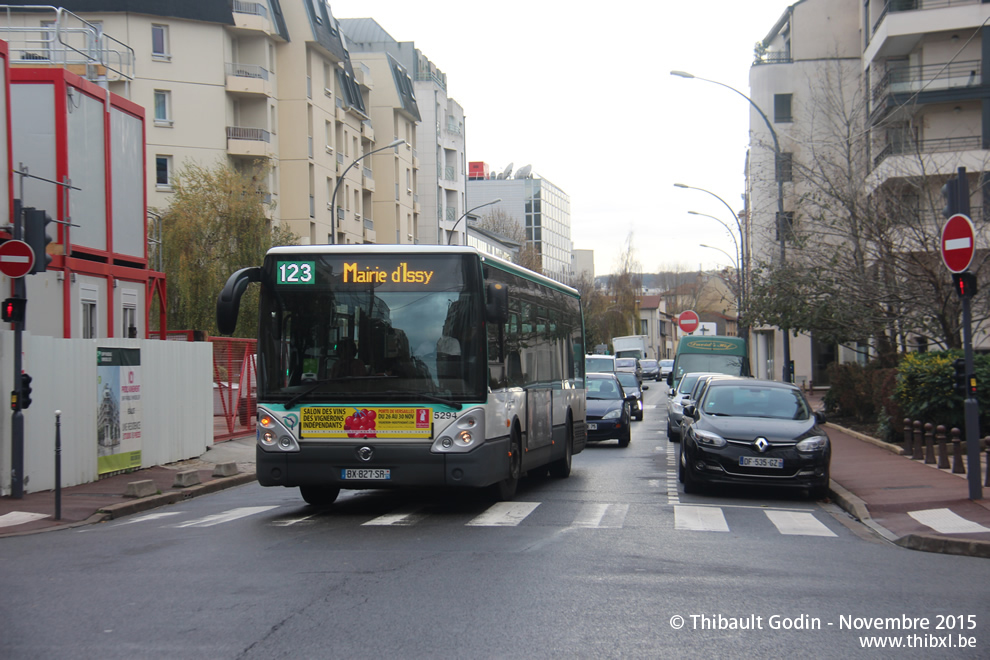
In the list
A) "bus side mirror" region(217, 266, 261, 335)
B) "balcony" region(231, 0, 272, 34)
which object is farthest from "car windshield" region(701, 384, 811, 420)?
"balcony" region(231, 0, 272, 34)

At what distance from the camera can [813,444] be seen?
1320 centimetres

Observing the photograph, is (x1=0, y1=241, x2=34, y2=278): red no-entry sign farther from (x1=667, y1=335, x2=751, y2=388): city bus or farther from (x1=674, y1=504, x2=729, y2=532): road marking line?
(x1=667, y1=335, x2=751, y2=388): city bus

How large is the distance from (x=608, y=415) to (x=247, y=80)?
29.5 m

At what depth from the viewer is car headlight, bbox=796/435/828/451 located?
1312 centimetres

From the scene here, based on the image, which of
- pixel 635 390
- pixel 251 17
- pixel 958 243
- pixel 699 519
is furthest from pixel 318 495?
pixel 251 17

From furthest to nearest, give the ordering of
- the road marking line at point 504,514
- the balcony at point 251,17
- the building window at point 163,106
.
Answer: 1. the balcony at point 251,17
2. the building window at point 163,106
3. the road marking line at point 504,514

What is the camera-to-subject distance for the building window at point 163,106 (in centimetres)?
4416

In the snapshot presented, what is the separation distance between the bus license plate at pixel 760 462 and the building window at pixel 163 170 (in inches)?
1427

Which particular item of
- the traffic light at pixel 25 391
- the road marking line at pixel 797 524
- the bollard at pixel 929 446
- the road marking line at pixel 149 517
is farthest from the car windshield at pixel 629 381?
the traffic light at pixel 25 391

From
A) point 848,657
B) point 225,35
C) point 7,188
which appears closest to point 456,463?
point 848,657

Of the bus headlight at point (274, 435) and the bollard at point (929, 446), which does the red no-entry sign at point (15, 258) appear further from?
the bollard at point (929, 446)

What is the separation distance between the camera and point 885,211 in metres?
23.0

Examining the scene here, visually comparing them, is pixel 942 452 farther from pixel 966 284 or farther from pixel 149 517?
pixel 149 517

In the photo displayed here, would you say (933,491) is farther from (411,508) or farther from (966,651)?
(966,651)
